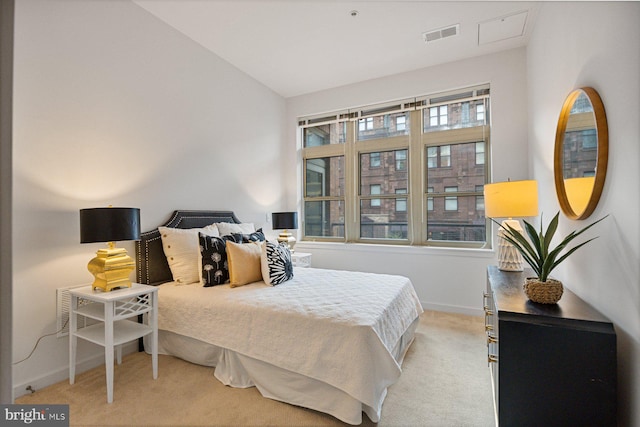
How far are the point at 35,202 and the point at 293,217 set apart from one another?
8.17ft

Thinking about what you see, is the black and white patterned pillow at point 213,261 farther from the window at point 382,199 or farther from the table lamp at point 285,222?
the window at point 382,199

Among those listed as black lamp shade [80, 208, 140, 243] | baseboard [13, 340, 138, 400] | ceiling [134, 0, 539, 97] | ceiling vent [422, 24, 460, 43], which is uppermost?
ceiling [134, 0, 539, 97]

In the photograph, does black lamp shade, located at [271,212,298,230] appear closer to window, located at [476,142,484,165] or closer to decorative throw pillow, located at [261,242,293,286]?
decorative throw pillow, located at [261,242,293,286]

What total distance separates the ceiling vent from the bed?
2462 mm

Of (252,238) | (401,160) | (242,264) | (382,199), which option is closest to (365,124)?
(401,160)

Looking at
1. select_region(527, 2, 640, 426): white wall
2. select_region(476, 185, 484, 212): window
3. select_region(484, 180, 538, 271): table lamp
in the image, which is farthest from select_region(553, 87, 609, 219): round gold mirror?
select_region(476, 185, 484, 212): window

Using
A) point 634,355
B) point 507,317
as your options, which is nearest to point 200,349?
point 507,317

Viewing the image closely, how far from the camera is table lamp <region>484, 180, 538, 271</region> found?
2227 mm

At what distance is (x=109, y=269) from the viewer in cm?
205

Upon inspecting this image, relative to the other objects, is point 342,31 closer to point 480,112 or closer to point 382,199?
point 480,112

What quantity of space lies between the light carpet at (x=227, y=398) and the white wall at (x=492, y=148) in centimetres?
116

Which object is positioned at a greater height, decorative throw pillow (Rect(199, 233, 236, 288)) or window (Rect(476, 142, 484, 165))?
window (Rect(476, 142, 484, 165))

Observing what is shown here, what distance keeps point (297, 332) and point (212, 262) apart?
1.08m

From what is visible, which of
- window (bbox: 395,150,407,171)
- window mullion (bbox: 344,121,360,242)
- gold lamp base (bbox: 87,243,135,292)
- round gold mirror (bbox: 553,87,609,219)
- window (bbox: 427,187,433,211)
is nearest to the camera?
round gold mirror (bbox: 553,87,609,219)
